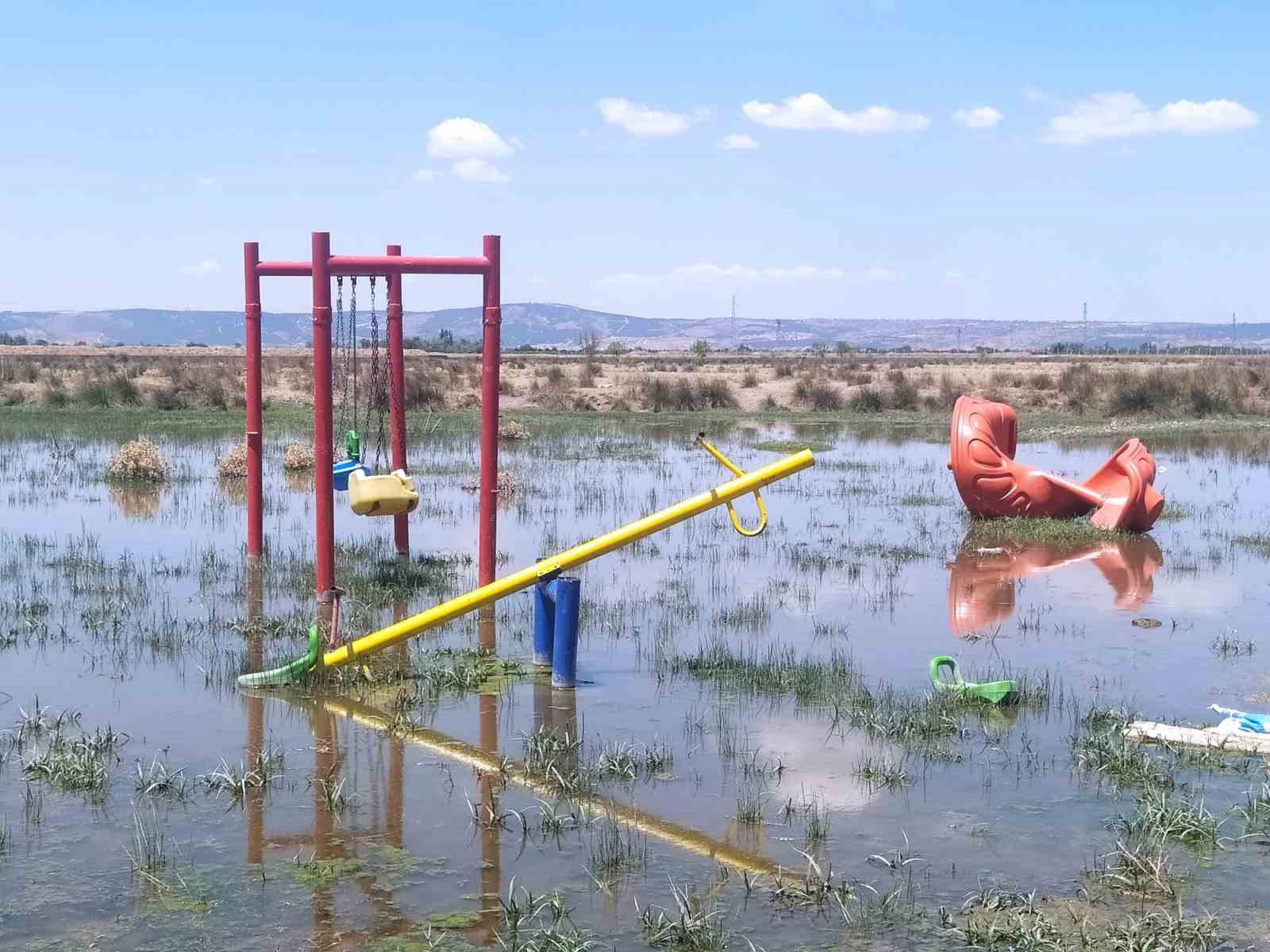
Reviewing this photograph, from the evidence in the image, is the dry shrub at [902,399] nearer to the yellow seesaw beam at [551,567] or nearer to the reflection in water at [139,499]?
the reflection in water at [139,499]

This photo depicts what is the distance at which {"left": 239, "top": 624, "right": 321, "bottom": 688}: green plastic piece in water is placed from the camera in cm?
1016

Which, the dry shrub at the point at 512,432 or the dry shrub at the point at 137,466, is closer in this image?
the dry shrub at the point at 137,466

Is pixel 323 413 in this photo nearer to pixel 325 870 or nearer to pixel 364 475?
pixel 364 475

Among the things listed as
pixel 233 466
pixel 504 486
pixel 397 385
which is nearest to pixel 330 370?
pixel 397 385

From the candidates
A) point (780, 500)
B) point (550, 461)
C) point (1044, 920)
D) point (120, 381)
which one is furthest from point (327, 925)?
point (120, 381)

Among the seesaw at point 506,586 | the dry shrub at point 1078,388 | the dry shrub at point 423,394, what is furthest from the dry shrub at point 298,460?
the dry shrub at point 1078,388

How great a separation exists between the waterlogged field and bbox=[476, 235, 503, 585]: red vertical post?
0.66 m

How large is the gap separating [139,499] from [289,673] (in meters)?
11.9

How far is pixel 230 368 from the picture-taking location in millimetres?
49344

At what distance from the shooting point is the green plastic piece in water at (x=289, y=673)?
10.2 metres

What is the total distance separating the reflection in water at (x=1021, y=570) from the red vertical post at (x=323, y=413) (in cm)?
546

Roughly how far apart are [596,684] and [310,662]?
202 centimetres

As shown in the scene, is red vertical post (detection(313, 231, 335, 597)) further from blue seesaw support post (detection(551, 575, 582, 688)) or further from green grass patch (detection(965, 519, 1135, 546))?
green grass patch (detection(965, 519, 1135, 546))

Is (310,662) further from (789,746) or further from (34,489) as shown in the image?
(34,489)
